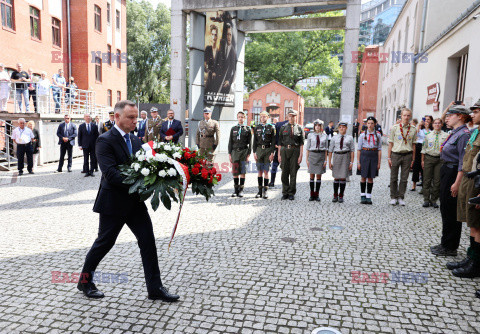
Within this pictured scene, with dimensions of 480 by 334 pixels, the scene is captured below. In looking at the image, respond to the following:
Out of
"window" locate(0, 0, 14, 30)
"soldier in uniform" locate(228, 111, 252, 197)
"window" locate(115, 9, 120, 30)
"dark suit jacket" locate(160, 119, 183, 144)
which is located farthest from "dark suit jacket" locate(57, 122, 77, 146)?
"window" locate(115, 9, 120, 30)

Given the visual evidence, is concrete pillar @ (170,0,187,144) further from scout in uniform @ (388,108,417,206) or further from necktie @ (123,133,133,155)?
necktie @ (123,133,133,155)

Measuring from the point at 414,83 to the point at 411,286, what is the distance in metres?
17.1

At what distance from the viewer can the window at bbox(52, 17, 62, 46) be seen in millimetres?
24797

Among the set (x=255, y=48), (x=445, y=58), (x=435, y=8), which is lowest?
(x=445, y=58)

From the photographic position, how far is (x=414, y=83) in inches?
751

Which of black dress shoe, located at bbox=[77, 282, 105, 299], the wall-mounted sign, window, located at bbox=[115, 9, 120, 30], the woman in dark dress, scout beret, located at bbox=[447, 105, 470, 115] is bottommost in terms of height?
black dress shoe, located at bbox=[77, 282, 105, 299]

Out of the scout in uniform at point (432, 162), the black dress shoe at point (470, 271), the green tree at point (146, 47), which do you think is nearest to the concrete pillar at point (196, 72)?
the scout in uniform at point (432, 162)

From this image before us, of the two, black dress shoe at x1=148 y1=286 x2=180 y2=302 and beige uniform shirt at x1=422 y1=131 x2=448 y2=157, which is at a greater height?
beige uniform shirt at x1=422 y1=131 x2=448 y2=157

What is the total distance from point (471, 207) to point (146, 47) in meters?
47.6

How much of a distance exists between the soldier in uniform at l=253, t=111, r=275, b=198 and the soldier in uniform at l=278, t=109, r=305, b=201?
0.91 feet

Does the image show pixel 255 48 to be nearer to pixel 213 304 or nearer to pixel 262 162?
pixel 262 162

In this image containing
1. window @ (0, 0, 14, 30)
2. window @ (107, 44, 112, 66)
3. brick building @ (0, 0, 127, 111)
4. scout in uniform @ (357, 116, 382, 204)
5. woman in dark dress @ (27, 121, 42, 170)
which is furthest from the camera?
window @ (107, 44, 112, 66)

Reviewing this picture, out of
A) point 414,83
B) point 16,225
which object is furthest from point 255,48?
point 16,225

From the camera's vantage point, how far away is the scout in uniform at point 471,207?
4480 mm
